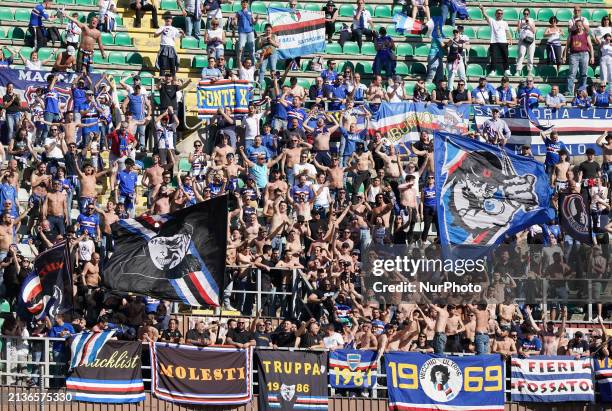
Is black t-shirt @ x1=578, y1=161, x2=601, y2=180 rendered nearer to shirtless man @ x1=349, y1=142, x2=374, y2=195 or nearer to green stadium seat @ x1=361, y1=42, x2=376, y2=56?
shirtless man @ x1=349, y1=142, x2=374, y2=195

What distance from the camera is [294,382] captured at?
29906mm

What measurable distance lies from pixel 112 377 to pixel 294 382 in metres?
2.91

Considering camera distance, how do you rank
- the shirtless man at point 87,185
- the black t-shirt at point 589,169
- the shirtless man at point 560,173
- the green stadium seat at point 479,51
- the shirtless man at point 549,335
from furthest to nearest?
the green stadium seat at point 479,51 → the shirtless man at point 560,173 → the black t-shirt at point 589,169 → the shirtless man at point 87,185 → the shirtless man at point 549,335

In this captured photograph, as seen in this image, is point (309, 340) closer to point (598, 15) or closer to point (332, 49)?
point (332, 49)

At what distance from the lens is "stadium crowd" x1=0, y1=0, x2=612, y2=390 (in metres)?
30.7

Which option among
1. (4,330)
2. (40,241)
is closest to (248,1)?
(40,241)

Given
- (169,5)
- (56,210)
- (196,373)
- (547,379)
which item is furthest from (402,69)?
(196,373)

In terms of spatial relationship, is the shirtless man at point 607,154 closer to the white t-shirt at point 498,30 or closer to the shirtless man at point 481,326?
the white t-shirt at point 498,30

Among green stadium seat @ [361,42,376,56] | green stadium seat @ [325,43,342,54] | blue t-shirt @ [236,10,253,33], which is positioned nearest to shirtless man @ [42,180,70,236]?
blue t-shirt @ [236,10,253,33]

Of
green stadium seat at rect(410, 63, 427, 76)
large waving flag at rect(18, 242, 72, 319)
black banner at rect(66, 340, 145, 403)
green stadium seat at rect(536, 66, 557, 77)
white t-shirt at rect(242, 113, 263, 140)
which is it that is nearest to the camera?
black banner at rect(66, 340, 145, 403)

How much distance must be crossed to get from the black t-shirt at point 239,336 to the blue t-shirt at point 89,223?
372cm

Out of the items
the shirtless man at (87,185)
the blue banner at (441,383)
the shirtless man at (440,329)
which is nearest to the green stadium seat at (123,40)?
the shirtless man at (87,185)

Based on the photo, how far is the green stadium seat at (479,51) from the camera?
41.5 m

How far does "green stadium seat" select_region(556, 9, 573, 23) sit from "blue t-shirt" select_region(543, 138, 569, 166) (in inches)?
228
